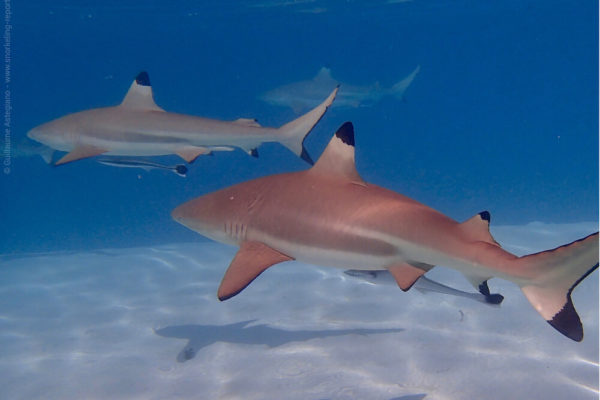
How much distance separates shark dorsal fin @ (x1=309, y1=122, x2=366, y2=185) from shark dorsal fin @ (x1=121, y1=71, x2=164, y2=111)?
12.4 ft

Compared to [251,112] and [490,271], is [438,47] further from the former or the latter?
[490,271]

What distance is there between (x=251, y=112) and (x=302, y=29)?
8689 mm

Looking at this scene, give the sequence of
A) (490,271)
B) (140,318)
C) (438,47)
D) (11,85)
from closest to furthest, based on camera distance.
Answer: (490,271) < (140,318) < (11,85) < (438,47)

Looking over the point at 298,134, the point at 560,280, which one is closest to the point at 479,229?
the point at 560,280

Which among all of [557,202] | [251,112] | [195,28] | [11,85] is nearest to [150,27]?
[195,28]

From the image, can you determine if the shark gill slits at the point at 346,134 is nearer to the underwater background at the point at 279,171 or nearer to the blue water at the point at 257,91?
the underwater background at the point at 279,171

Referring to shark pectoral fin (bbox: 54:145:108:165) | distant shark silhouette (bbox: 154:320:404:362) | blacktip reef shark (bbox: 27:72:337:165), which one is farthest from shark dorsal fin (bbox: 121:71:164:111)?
distant shark silhouette (bbox: 154:320:404:362)

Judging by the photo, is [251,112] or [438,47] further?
[438,47]

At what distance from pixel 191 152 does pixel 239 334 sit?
7.66 feet

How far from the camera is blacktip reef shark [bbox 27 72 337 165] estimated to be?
5.78 m

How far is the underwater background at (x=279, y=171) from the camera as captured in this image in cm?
487

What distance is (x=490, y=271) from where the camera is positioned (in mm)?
2512

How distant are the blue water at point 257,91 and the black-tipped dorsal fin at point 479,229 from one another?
17.7m

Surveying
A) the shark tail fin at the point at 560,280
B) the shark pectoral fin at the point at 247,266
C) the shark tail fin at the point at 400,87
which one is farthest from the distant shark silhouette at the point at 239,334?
the shark tail fin at the point at 400,87
